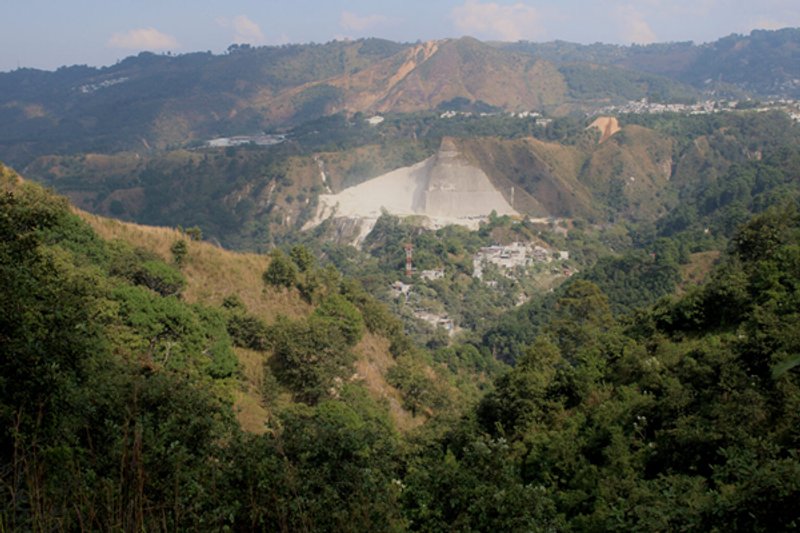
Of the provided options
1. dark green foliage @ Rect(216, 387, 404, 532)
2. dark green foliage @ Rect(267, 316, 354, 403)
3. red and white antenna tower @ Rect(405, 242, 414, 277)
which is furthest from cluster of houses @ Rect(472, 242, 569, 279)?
dark green foliage @ Rect(216, 387, 404, 532)

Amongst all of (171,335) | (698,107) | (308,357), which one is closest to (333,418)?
(308,357)

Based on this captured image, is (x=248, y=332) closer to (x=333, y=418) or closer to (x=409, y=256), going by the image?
(x=333, y=418)

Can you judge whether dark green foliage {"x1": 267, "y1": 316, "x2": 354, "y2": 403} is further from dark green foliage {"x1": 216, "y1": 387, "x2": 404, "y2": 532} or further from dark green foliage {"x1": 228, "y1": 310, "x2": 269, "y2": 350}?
dark green foliage {"x1": 216, "y1": 387, "x2": 404, "y2": 532}

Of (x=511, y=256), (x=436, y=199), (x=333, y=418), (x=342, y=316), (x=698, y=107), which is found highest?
(x=698, y=107)

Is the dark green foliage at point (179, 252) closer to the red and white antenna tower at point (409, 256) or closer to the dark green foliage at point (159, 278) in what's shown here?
the dark green foliage at point (159, 278)

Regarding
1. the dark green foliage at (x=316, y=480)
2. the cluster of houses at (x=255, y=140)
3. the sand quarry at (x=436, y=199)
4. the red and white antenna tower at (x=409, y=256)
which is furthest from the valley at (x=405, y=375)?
the cluster of houses at (x=255, y=140)

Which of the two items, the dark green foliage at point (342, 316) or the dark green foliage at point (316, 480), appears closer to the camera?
the dark green foliage at point (316, 480)

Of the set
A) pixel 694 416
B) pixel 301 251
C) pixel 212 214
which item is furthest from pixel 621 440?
pixel 212 214

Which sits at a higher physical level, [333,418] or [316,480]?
[316,480]
